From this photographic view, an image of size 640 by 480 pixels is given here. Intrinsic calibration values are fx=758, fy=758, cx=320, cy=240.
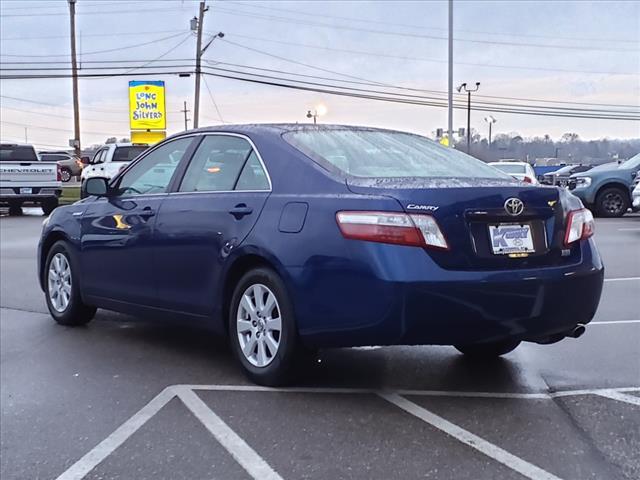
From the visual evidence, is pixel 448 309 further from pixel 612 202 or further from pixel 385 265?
pixel 612 202

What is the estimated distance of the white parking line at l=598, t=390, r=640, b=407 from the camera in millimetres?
Answer: 4348

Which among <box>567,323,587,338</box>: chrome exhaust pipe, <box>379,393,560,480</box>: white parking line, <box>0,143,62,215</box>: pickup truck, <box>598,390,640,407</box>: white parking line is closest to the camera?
<box>379,393,560,480</box>: white parking line

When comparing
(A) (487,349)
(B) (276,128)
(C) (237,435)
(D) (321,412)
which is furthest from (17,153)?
(C) (237,435)

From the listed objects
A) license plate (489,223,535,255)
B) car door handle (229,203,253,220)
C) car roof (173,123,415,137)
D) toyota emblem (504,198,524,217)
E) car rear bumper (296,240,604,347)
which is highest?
car roof (173,123,415,137)

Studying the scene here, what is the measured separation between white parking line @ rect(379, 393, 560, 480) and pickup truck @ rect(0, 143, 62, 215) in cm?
1886

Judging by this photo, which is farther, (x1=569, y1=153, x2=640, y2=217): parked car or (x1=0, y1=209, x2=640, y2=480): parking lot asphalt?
(x1=569, y1=153, x2=640, y2=217): parked car

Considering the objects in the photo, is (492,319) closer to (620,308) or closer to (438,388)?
(438,388)

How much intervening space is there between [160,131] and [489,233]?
3884 centimetres

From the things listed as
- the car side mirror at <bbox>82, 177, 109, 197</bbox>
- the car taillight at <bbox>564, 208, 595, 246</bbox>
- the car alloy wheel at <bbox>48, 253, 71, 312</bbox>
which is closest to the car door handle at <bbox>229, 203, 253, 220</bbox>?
the car side mirror at <bbox>82, 177, 109, 197</bbox>

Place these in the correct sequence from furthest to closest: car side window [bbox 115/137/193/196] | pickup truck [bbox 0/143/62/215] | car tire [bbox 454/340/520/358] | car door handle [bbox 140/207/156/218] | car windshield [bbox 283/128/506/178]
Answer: pickup truck [bbox 0/143/62/215], car side window [bbox 115/137/193/196], car door handle [bbox 140/207/156/218], car tire [bbox 454/340/520/358], car windshield [bbox 283/128/506/178]

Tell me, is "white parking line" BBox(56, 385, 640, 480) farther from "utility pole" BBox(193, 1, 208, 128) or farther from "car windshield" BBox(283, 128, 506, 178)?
"utility pole" BBox(193, 1, 208, 128)

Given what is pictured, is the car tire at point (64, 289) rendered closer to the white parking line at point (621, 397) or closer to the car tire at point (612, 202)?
the white parking line at point (621, 397)

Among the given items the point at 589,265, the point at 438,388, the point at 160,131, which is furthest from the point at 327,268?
the point at 160,131

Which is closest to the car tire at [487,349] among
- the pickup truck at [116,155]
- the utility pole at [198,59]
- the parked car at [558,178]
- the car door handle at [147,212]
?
the car door handle at [147,212]
